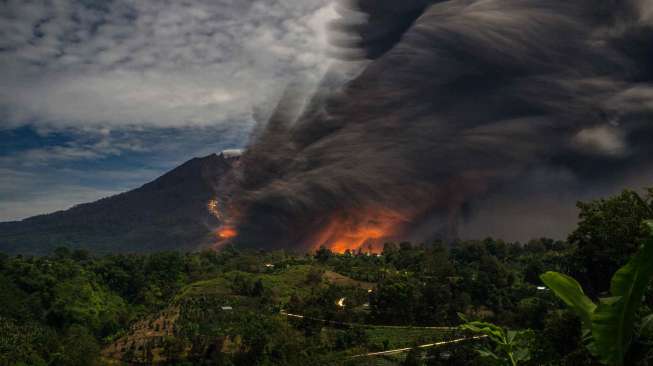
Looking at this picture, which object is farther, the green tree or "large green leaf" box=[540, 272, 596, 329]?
the green tree

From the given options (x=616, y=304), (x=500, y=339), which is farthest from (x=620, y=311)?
(x=500, y=339)

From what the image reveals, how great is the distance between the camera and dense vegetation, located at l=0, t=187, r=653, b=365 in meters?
17.6

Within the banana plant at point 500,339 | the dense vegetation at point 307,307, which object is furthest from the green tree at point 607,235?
the banana plant at point 500,339

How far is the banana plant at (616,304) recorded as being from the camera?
2.98 meters

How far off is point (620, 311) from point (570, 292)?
0.33 meters

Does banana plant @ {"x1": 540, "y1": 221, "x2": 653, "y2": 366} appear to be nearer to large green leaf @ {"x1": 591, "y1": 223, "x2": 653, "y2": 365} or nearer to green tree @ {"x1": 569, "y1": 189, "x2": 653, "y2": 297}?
large green leaf @ {"x1": 591, "y1": 223, "x2": 653, "y2": 365}

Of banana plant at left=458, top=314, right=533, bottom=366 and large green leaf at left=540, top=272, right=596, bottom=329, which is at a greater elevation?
large green leaf at left=540, top=272, right=596, bottom=329

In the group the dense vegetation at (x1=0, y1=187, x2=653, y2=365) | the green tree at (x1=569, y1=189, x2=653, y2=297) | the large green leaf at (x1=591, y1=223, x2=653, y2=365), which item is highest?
the large green leaf at (x1=591, y1=223, x2=653, y2=365)

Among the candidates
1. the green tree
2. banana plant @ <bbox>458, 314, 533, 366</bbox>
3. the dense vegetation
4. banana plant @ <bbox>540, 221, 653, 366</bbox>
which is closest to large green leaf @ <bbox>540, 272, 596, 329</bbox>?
banana plant @ <bbox>540, 221, 653, 366</bbox>

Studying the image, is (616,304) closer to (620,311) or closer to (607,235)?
(620,311)

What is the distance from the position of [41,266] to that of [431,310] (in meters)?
53.6

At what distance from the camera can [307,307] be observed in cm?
4178

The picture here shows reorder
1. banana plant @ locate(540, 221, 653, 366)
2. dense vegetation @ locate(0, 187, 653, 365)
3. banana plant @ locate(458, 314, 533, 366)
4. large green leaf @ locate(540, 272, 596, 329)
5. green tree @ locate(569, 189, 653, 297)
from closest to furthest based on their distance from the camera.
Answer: banana plant @ locate(540, 221, 653, 366) → large green leaf @ locate(540, 272, 596, 329) → banana plant @ locate(458, 314, 533, 366) → green tree @ locate(569, 189, 653, 297) → dense vegetation @ locate(0, 187, 653, 365)

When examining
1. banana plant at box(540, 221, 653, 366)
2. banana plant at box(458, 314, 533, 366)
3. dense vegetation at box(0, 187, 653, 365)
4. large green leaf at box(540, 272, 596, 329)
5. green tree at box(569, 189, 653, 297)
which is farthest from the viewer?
dense vegetation at box(0, 187, 653, 365)
